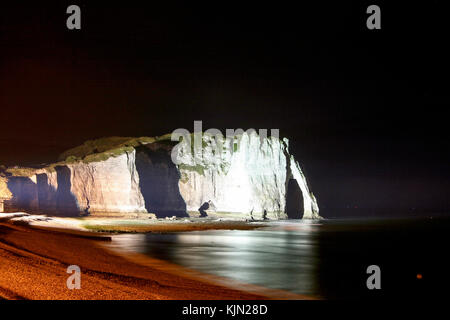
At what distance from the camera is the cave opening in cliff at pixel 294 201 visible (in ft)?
294

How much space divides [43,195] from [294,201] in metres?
49.8

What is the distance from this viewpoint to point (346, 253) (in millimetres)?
28797

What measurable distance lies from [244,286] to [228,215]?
68093mm

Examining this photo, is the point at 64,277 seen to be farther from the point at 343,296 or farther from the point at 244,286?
the point at 343,296

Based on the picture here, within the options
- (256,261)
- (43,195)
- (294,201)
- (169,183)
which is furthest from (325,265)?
(43,195)

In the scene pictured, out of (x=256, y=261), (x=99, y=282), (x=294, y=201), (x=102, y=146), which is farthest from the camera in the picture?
(x=102, y=146)

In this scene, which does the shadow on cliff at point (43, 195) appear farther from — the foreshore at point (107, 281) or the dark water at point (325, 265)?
the foreshore at point (107, 281)

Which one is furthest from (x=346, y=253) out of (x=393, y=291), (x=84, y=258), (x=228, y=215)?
(x=228, y=215)

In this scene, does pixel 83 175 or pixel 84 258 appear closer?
pixel 84 258

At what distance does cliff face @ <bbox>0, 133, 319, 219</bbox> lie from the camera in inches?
3155

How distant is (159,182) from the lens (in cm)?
8706

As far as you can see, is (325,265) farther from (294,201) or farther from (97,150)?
(97,150)
